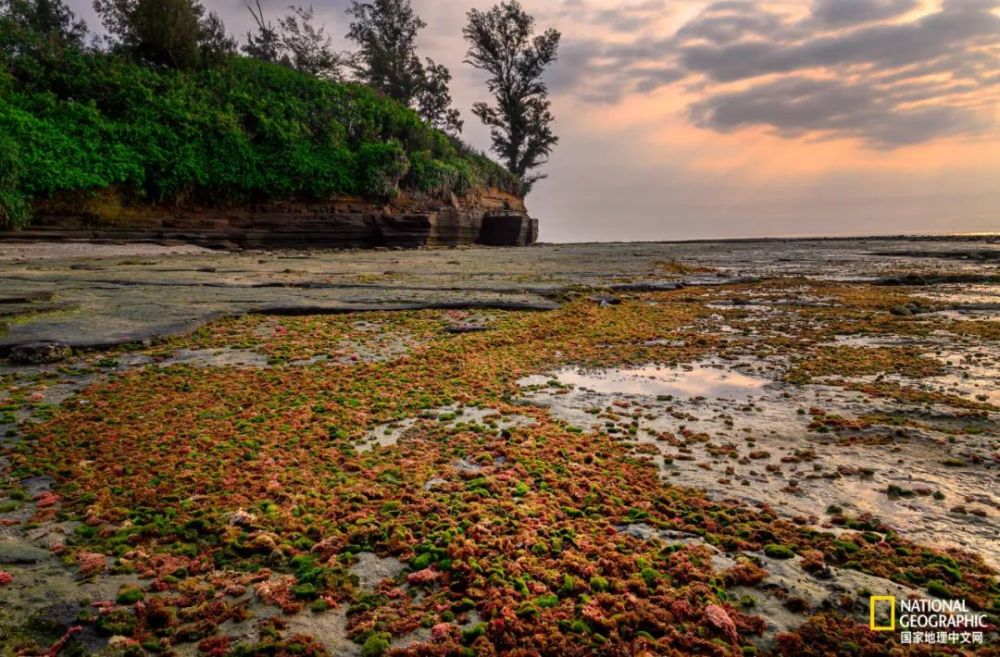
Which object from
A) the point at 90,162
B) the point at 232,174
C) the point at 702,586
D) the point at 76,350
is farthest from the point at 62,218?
the point at 702,586

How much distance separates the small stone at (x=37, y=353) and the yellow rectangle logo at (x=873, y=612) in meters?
4.52

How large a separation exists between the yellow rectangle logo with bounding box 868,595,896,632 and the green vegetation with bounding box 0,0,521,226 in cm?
1645

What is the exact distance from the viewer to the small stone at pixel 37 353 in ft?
11.9

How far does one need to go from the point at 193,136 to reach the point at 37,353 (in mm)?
16109

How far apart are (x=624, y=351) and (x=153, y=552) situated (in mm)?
3386

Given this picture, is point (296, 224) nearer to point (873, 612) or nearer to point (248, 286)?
point (248, 286)

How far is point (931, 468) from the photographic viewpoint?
7.11 ft

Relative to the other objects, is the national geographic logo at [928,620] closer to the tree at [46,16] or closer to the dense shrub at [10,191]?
the dense shrub at [10,191]

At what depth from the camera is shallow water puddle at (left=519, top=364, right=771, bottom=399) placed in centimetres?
325

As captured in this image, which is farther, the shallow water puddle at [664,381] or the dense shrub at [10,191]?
the dense shrub at [10,191]

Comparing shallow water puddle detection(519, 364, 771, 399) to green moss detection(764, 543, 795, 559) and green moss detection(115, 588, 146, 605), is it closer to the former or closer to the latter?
green moss detection(764, 543, 795, 559)

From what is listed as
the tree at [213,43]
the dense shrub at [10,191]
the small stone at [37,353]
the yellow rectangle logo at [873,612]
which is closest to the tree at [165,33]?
the tree at [213,43]

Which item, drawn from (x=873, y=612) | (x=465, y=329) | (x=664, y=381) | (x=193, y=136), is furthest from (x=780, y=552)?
(x=193, y=136)

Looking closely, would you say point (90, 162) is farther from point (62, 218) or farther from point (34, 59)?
point (34, 59)
